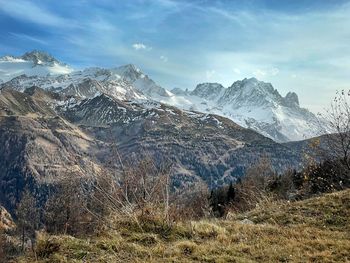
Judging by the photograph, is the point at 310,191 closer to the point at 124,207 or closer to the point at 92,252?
the point at 124,207

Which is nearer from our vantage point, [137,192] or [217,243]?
[217,243]

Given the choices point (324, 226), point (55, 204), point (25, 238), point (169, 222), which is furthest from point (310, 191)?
point (25, 238)

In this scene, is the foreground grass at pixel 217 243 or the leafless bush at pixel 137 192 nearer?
the foreground grass at pixel 217 243

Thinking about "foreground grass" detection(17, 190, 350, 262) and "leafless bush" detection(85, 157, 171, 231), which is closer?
"foreground grass" detection(17, 190, 350, 262)

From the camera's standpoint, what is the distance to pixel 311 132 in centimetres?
2178

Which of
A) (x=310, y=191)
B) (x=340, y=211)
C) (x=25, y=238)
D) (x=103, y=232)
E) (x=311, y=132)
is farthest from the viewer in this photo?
(x=25, y=238)

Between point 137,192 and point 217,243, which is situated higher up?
point 137,192

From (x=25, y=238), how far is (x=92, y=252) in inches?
4580

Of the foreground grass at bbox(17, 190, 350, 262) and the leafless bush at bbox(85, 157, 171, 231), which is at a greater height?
the leafless bush at bbox(85, 157, 171, 231)

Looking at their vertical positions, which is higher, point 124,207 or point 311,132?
point 311,132

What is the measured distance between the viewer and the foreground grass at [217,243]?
29.6ft

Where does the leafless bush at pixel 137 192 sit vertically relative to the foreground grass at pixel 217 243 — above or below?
above

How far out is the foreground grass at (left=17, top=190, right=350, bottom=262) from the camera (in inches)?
356

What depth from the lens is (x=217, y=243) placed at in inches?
401
